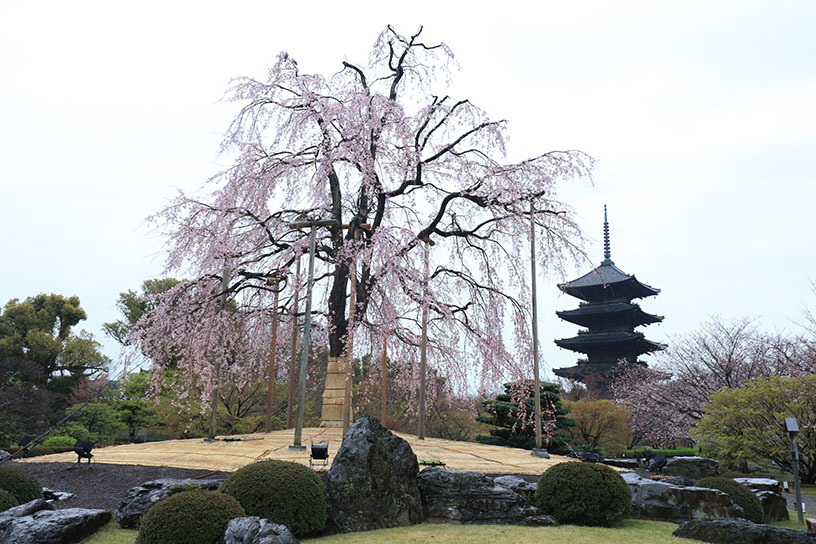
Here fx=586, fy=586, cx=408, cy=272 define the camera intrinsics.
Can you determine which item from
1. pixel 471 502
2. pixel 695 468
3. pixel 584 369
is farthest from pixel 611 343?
pixel 471 502

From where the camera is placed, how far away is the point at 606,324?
44.0 m

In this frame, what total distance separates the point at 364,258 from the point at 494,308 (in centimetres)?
390

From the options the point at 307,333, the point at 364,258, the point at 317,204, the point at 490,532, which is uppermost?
the point at 317,204

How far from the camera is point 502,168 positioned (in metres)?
15.8

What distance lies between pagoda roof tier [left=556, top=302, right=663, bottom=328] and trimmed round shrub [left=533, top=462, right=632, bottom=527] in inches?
1342

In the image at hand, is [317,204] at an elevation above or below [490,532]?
above

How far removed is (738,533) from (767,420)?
10514 mm

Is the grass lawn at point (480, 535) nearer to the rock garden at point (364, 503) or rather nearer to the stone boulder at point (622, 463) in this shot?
the rock garden at point (364, 503)

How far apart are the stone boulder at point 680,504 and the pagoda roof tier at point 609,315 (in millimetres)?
32275

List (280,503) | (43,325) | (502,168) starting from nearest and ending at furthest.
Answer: (280,503)
(502,168)
(43,325)

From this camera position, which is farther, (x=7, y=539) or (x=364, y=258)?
(x=364, y=258)

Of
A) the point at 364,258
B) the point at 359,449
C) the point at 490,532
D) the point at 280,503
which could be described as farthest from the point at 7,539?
the point at 364,258

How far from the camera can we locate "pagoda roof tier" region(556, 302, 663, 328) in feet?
139

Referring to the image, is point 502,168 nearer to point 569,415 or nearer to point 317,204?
point 317,204
